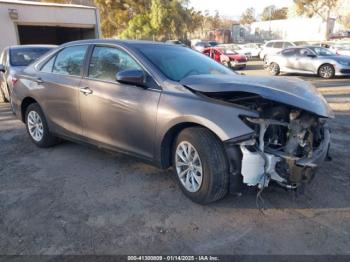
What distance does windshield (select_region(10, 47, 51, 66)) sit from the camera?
26.8 ft

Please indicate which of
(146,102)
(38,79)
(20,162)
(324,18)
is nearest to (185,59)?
(146,102)

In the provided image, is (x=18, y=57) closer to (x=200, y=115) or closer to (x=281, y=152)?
(x=200, y=115)

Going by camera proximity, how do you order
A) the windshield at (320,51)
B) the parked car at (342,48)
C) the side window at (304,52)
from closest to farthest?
the windshield at (320,51) < the side window at (304,52) < the parked car at (342,48)

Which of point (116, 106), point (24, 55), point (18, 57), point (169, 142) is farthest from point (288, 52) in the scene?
point (169, 142)

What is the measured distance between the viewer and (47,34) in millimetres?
23969

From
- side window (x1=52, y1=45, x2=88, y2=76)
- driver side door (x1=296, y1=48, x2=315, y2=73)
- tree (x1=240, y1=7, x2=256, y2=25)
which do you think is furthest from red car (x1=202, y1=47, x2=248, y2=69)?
→ tree (x1=240, y1=7, x2=256, y2=25)

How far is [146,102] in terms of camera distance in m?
3.67

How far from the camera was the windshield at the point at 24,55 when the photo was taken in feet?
26.8

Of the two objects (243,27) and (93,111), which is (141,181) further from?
(243,27)

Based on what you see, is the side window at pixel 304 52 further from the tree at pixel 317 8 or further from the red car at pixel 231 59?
the tree at pixel 317 8

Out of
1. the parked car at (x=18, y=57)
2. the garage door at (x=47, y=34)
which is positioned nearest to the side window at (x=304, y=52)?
the parked car at (x=18, y=57)

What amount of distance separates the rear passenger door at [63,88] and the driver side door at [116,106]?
18 centimetres

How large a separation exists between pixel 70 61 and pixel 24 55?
14.9 ft

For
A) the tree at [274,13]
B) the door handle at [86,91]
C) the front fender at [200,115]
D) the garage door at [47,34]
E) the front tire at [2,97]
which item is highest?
the tree at [274,13]
